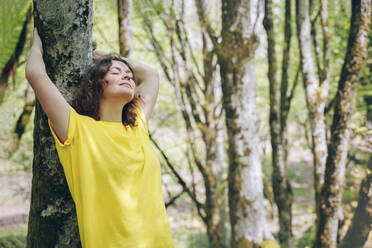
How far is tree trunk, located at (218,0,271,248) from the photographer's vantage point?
347 cm

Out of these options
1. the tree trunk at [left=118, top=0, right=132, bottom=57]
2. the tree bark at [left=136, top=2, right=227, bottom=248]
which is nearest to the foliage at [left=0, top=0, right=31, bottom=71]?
the tree trunk at [left=118, top=0, right=132, bottom=57]

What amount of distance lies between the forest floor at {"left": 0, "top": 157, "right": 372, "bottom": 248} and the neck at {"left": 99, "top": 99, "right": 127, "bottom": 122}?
4.49 metres

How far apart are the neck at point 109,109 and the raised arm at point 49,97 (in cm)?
26

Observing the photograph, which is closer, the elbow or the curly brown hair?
the elbow

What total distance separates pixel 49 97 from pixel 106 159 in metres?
0.39

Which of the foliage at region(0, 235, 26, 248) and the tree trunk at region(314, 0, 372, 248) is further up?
the tree trunk at region(314, 0, 372, 248)

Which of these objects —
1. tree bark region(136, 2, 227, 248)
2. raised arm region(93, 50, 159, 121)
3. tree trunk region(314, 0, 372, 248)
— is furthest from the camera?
tree bark region(136, 2, 227, 248)

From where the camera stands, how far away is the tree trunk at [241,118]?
3.47 metres

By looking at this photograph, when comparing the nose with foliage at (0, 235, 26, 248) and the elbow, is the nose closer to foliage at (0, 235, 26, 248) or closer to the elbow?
the elbow

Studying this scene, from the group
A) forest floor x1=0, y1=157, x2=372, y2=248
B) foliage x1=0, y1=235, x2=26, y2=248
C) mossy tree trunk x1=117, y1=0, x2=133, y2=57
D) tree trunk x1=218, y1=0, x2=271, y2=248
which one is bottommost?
forest floor x1=0, y1=157, x2=372, y2=248

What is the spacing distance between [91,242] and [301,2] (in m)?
4.88

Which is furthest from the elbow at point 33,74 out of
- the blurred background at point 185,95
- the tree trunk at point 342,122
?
the tree trunk at point 342,122

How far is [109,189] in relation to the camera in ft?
5.30

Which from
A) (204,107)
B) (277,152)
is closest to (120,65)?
(277,152)
